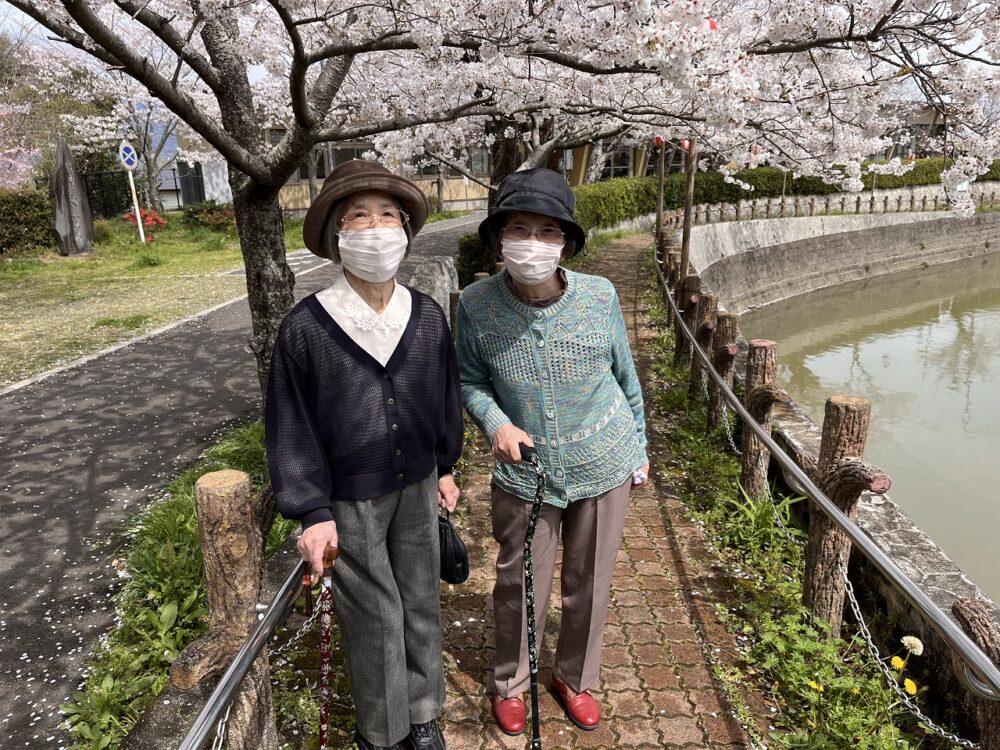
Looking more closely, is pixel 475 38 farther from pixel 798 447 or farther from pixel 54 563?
pixel 54 563

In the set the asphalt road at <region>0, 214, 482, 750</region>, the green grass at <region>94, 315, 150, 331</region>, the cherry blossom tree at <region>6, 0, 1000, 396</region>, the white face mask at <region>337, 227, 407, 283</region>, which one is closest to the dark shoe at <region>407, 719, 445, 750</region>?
the white face mask at <region>337, 227, 407, 283</region>

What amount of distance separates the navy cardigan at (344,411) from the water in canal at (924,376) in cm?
567

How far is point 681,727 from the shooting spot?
107 inches

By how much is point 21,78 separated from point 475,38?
21.8 metres

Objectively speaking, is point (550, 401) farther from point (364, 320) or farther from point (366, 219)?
point (366, 219)

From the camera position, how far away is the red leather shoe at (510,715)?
2646 mm

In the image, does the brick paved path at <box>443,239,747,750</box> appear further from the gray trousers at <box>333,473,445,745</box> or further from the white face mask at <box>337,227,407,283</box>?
the white face mask at <box>337,227,407,283</box>

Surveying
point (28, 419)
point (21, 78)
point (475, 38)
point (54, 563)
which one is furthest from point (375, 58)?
point (21, 78)

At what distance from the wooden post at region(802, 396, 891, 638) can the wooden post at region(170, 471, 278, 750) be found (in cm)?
238

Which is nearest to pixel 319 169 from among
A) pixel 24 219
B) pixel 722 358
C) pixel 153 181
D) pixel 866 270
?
pixel 153 181

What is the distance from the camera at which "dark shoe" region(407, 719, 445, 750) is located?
2.40 meters

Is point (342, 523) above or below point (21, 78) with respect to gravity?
below

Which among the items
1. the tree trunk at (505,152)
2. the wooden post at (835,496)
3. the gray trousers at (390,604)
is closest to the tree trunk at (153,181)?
the tree trunk at (505,152)

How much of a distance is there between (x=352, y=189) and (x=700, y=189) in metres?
23.6
